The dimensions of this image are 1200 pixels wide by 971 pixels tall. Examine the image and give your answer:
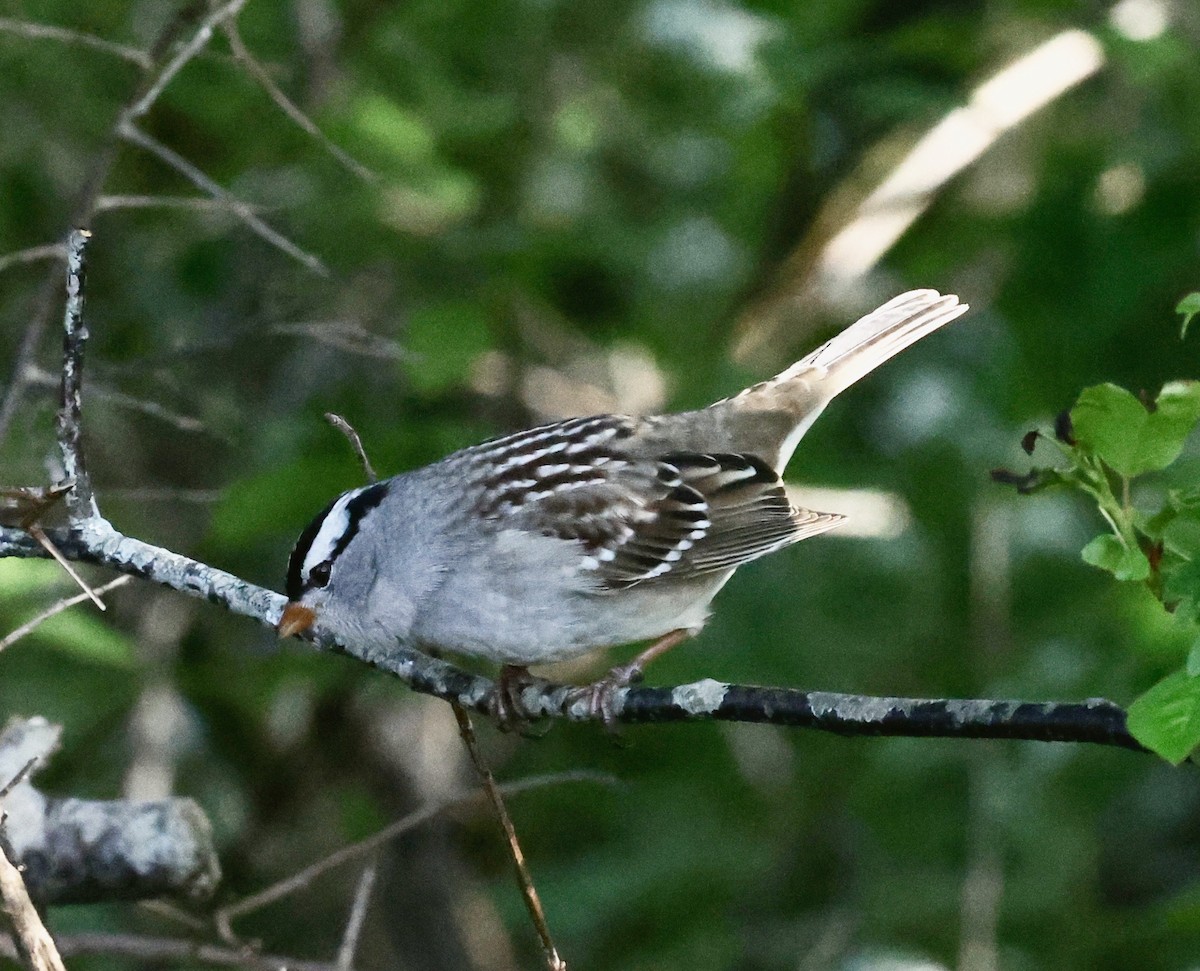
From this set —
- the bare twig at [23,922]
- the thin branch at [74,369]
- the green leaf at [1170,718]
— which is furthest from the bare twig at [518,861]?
the green leaf at [1170,718]

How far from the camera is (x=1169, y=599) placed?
6.33 ft

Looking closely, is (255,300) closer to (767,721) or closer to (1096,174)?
(1096,174)

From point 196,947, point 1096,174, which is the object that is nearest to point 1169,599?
point 196,947

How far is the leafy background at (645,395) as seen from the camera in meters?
4.66

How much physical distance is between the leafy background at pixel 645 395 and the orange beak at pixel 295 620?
3.06ft

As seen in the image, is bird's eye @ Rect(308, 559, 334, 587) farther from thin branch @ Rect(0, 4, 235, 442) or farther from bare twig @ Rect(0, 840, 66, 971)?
bare twig @ Rect(0, 840, 66, 971)

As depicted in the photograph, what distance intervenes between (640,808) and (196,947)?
260cm

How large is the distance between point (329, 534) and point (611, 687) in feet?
3.63

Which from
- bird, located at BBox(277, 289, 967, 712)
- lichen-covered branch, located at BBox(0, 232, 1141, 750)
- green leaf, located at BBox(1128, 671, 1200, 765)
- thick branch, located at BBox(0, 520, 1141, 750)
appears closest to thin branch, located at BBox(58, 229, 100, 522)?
lichen-covered branch, located at BBox(0, 232, 1141, 750)

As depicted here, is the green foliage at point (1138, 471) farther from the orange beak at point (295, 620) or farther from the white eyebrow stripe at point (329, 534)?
the white eyebrow stripe at point (329, 534)

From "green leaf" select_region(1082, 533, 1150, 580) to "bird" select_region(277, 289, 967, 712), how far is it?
59.4 inches

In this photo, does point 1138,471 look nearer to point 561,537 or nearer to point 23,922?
point 23,922

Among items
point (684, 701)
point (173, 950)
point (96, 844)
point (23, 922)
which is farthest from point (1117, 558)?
point (173, 950)

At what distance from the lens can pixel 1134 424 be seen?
6.42ft
